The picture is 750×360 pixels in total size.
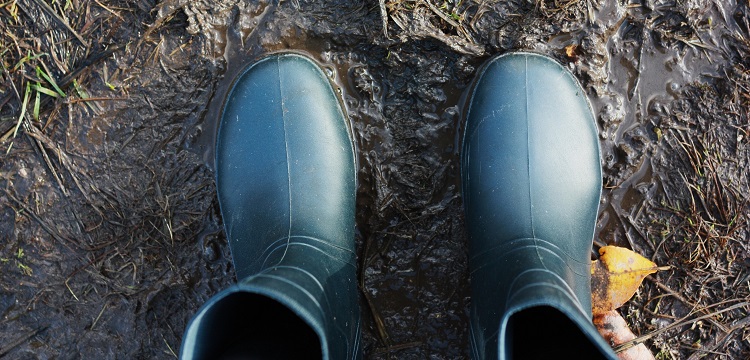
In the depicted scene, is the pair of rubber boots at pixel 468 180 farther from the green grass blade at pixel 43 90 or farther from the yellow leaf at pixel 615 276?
the green grass blade at pixel 43 90

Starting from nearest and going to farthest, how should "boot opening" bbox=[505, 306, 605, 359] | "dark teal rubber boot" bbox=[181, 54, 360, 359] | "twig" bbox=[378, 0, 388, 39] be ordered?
"boot opening" bbox=[505, 306, 605, 359], "dark teal rubber boot" bbox=[181, 54, 360, 359], "twig" bbox=[378, 0, 388, 39]

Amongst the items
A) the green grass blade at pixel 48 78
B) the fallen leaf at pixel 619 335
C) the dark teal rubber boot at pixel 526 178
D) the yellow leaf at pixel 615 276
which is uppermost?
the green grass blade at pixel 48 78

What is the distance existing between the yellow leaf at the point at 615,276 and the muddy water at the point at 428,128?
63 mm

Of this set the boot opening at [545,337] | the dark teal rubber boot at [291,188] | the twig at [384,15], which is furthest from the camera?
the twig at [384,15]

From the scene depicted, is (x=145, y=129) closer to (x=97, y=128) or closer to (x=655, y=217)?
(x=97, y=128)

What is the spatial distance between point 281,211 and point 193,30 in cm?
63

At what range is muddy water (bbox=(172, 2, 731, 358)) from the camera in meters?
1.64

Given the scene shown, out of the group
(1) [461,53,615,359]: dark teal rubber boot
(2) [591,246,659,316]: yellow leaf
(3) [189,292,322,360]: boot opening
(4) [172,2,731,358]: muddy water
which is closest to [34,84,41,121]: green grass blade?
(4) [172,2,731,358]: muddy water

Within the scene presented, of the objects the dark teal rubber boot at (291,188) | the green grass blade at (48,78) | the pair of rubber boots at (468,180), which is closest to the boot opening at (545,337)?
the pair of rubber boots at (468,180)

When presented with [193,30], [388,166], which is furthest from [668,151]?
[193,30]

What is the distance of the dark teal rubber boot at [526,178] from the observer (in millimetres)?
1403

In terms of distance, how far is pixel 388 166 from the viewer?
5.45 feet

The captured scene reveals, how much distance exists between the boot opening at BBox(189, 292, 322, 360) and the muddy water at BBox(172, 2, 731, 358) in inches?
17.7

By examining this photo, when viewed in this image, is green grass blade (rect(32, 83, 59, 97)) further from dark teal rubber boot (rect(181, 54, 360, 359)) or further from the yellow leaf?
the yellow leaf
